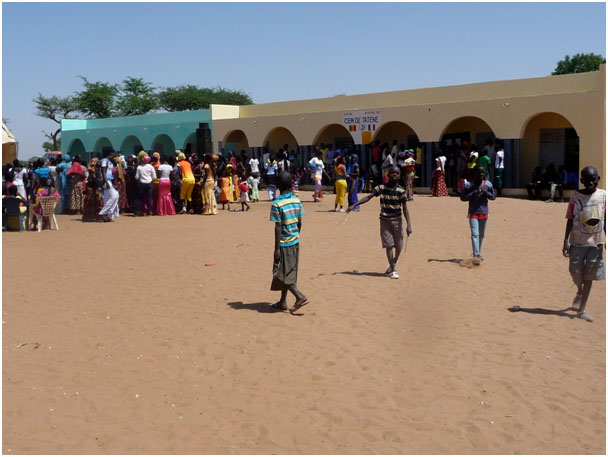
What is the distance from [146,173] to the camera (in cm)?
1756

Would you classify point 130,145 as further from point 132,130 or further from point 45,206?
point 45,206

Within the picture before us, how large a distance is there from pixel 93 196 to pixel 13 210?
2247mm

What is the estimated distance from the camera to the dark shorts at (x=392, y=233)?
9273 mm

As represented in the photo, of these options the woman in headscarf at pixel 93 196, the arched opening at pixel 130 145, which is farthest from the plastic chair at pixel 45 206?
the arched opening at pixel 130 145

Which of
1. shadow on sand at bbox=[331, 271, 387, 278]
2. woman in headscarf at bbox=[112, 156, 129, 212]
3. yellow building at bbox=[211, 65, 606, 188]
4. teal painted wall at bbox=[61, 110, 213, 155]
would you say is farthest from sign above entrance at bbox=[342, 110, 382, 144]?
shadow on sand at bbox=[331, 271, 387, 278]

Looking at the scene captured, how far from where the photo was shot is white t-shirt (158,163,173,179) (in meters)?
17.4

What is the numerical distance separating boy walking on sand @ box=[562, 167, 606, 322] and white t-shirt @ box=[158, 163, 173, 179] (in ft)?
39.3

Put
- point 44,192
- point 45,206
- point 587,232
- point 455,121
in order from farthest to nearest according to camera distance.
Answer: point 455,121, point 44,192, point 45,206, point 587,232

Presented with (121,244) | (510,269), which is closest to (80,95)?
(121,244)

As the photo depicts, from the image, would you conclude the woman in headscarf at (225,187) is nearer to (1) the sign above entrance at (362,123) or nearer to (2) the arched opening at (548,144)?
(1) the sign above entrance at (362,123)

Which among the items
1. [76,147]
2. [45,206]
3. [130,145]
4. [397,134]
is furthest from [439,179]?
[76,147]

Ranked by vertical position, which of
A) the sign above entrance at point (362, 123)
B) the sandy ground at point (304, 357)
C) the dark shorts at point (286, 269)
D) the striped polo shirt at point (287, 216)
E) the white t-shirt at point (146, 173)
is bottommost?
the sandy ground at point (304, 357)

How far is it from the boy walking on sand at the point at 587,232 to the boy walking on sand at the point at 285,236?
277 cm

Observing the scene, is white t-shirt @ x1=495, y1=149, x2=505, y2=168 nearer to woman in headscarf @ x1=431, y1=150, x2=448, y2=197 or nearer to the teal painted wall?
woman in headscarf @ x1=431, y1=150, x2=448, y2=197
